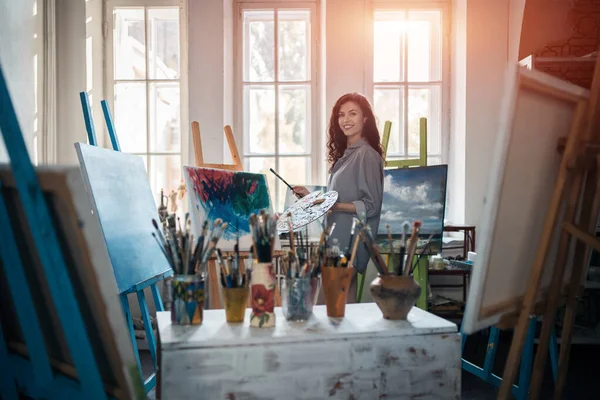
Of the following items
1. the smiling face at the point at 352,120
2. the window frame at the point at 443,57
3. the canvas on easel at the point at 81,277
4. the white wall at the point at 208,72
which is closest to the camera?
the canvas on easel at the point at 81,277

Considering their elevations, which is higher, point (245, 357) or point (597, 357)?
point (245, 357)

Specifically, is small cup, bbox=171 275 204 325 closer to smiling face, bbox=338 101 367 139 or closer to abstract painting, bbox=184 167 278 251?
abstract painting, bbox=184 167 278 251

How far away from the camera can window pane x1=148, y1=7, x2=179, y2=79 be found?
3.52 m

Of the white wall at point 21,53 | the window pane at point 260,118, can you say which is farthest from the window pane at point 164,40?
the white wall at point 21,53

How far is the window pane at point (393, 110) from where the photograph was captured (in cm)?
356

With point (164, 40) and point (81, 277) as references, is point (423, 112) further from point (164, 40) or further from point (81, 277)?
point (81, 277)

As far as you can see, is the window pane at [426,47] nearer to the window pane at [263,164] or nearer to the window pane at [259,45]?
the window pane at [259,45]

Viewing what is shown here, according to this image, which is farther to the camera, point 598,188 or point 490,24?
point 490,24

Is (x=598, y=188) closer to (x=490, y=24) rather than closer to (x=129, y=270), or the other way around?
(x=129, y=270)

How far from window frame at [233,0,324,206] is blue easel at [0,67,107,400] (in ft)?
8.27

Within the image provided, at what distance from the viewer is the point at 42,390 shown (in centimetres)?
111

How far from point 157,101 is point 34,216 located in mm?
2777

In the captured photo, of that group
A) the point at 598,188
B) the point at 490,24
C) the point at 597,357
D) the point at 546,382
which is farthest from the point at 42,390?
the point at 490,24

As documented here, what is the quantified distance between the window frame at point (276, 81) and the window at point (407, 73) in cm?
42
